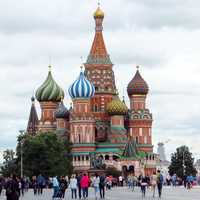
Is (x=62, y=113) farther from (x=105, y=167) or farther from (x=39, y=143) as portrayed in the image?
(x=39, y=143)

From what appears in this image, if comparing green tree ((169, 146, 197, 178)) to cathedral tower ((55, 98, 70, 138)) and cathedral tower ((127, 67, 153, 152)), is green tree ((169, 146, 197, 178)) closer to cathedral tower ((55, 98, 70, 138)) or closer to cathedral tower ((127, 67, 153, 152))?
cathedral tower ((127, 67, 153, 152))

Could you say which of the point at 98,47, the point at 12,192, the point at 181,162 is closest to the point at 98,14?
the point at 98,47

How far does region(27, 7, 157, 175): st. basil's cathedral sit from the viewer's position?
4429 inches

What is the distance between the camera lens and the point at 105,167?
10706 centimetres

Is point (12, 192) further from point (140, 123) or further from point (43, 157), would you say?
point (140, 123)

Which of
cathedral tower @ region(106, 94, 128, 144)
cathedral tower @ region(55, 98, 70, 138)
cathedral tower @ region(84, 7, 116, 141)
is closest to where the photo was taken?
cathedral tower @ region(106, 94, 128, 144)

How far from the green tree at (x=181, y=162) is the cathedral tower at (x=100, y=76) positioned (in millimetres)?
15503

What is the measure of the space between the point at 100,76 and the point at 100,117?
616cm

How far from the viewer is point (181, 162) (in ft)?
422

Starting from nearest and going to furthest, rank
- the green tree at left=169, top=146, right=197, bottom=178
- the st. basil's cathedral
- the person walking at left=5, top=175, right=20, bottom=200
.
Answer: the person walking at left=5, top=175, right=20, bottom=200 → the st. basil's cathedral → the green tree at left=169, top=146, right=197, bottom=178

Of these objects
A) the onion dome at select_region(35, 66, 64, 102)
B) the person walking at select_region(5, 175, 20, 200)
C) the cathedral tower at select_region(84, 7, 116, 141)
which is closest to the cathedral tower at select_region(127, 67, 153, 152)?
the cathedral tower at select_region(84, 7, 116, 141)

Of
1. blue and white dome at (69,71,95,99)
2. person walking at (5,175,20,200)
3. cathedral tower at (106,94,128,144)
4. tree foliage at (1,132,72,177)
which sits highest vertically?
blue and white dome at (69,71,95,99)

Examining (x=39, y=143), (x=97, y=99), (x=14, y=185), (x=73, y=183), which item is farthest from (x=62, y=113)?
(x=14, y=185)

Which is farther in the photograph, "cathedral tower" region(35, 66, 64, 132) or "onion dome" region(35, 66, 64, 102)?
"onion dome" region(35, 66, 64, 102)
